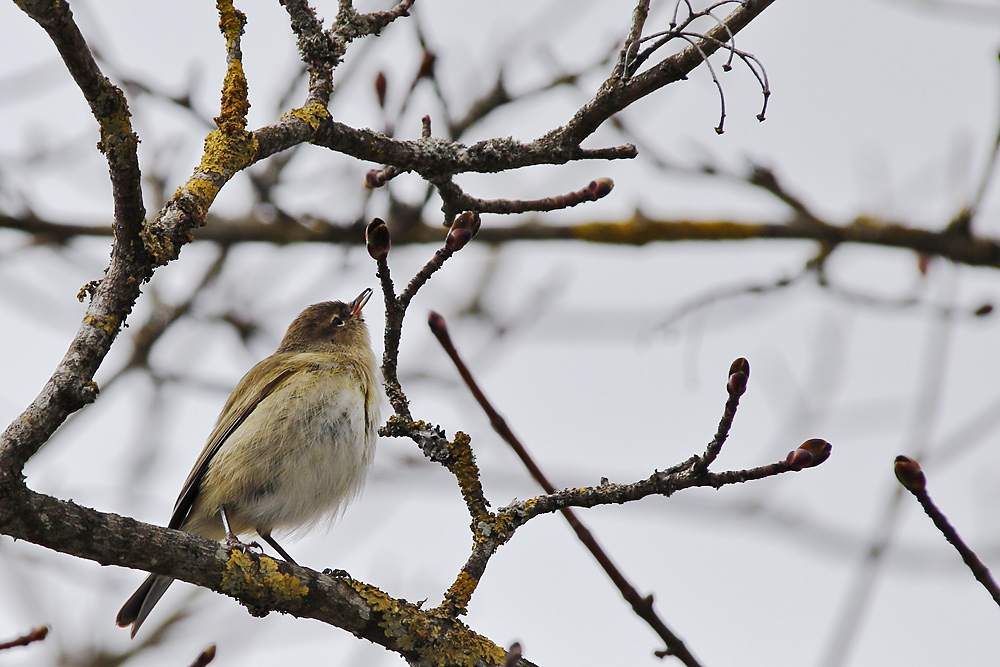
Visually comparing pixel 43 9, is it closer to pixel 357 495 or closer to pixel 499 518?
Answer: pixel 499 518

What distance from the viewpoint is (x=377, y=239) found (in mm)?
2674

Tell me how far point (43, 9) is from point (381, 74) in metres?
3.69

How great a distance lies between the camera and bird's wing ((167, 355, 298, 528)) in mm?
5152

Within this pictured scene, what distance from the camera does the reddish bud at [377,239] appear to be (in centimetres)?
266

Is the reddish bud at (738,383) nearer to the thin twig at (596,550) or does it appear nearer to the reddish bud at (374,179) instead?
the thin twig at (596,550)

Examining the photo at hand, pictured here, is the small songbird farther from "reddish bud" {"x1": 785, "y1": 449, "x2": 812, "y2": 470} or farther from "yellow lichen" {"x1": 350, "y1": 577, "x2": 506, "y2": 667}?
"reddish bud" {"x1": 785, "y1": 449, "x2": 812, "y2": 470}

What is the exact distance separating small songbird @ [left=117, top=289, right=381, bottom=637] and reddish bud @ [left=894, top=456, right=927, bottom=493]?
3418mm

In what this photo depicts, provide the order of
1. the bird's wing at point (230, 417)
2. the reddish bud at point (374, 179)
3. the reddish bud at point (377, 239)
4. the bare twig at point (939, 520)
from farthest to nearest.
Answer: the bird's wing at point (230, 417) → the reddish bud at point (374, 179) → the reddish bud at point (377, 239) → the bare twig at point (939, 520)

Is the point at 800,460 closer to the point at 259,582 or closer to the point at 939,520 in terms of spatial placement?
the point at 939,520

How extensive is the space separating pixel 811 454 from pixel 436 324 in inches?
41.6

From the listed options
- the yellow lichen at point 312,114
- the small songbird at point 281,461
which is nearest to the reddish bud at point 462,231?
the yellow lichen at point 312,114

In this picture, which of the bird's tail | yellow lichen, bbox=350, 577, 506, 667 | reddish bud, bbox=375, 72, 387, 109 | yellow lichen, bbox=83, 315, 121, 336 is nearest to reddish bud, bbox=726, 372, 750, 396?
yellow lichen, bbox=350, 577, 506, 667

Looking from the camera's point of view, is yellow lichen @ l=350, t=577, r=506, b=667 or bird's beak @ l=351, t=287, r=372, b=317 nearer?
yellow lichen @ l=350, t=577, r=506, b=667

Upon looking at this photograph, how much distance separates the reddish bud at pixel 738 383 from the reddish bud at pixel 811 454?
262 millimetres
